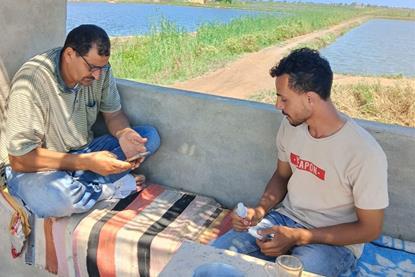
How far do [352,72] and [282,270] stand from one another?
625 inches

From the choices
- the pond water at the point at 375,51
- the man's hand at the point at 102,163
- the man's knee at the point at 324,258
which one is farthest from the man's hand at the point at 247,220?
the pond water at the point at 375,51

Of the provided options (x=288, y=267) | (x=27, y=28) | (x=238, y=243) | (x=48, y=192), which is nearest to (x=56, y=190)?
(x=48, y=192)

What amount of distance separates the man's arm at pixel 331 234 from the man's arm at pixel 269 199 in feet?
0.43

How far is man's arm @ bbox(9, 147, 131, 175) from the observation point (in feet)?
8.02

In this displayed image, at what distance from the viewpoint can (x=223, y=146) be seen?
2.82 meters

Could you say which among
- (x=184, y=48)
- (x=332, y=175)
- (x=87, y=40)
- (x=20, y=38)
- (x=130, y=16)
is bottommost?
(x=130, y=16)

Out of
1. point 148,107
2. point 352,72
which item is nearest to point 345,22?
point 352,72

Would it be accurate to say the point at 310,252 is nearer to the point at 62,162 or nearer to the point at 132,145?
the point at 132,145

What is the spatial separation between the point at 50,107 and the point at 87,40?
0.44m

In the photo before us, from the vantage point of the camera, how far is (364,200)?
1.91 meters

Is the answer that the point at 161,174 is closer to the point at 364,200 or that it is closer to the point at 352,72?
the point at 364,200

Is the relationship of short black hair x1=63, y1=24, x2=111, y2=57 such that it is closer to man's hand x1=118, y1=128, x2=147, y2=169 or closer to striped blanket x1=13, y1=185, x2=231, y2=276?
A: man's hand x1=118, y1=128, x2=147, y2=169

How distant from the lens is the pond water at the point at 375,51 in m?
17.6

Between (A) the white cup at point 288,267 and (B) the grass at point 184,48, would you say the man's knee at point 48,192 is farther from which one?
(B) the grass at point 184,48
